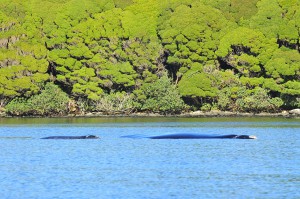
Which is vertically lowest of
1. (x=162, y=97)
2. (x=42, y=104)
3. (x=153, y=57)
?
(x=42, y=104)

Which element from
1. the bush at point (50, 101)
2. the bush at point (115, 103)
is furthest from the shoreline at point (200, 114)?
the bush at point (50, 101)

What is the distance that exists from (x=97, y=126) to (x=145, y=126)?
3.20 meters

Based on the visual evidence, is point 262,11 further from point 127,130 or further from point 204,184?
point 204,184

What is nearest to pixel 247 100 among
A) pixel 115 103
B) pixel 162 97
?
pixel 162 97

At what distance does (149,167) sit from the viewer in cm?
3728

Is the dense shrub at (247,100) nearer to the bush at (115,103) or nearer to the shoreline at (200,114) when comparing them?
the shoreline at (200,114)

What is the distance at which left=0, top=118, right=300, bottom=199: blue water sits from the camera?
30.8 meters

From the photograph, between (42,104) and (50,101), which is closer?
(50,101)

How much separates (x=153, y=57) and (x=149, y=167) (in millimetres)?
52316

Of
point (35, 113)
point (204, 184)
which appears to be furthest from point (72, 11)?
point (204, 184)

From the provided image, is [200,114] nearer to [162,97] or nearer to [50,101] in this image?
[162,97]

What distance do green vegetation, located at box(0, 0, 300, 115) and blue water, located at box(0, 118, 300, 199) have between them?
93.5 ft

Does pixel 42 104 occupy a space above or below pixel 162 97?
below

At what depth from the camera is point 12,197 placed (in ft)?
97.8
